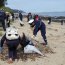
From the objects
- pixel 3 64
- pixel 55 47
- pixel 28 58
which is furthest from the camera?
pixel 55 47

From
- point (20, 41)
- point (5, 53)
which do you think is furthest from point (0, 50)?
point (20, 41)

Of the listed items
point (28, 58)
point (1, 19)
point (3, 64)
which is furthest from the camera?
point (1, 19)

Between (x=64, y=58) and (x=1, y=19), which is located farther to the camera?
(x=1, y=19)

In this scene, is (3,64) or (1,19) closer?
(3,64)

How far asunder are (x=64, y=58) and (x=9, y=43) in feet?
8.57

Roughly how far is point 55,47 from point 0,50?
3609 mm

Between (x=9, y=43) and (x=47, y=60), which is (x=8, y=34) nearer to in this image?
(x=9, y=43)

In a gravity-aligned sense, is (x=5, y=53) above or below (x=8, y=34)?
below

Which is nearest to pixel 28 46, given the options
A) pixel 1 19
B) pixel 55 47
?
pixel 55 47

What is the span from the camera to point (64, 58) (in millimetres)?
14328

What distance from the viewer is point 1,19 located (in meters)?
21.6

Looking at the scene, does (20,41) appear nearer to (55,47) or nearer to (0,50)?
(0,50)

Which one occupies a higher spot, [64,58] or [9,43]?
[9,43]

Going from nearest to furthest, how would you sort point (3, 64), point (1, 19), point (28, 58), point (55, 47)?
1. point (3, 64)
2. point (28, 58)
3. point (55, 47)
4. point (1, 19)
